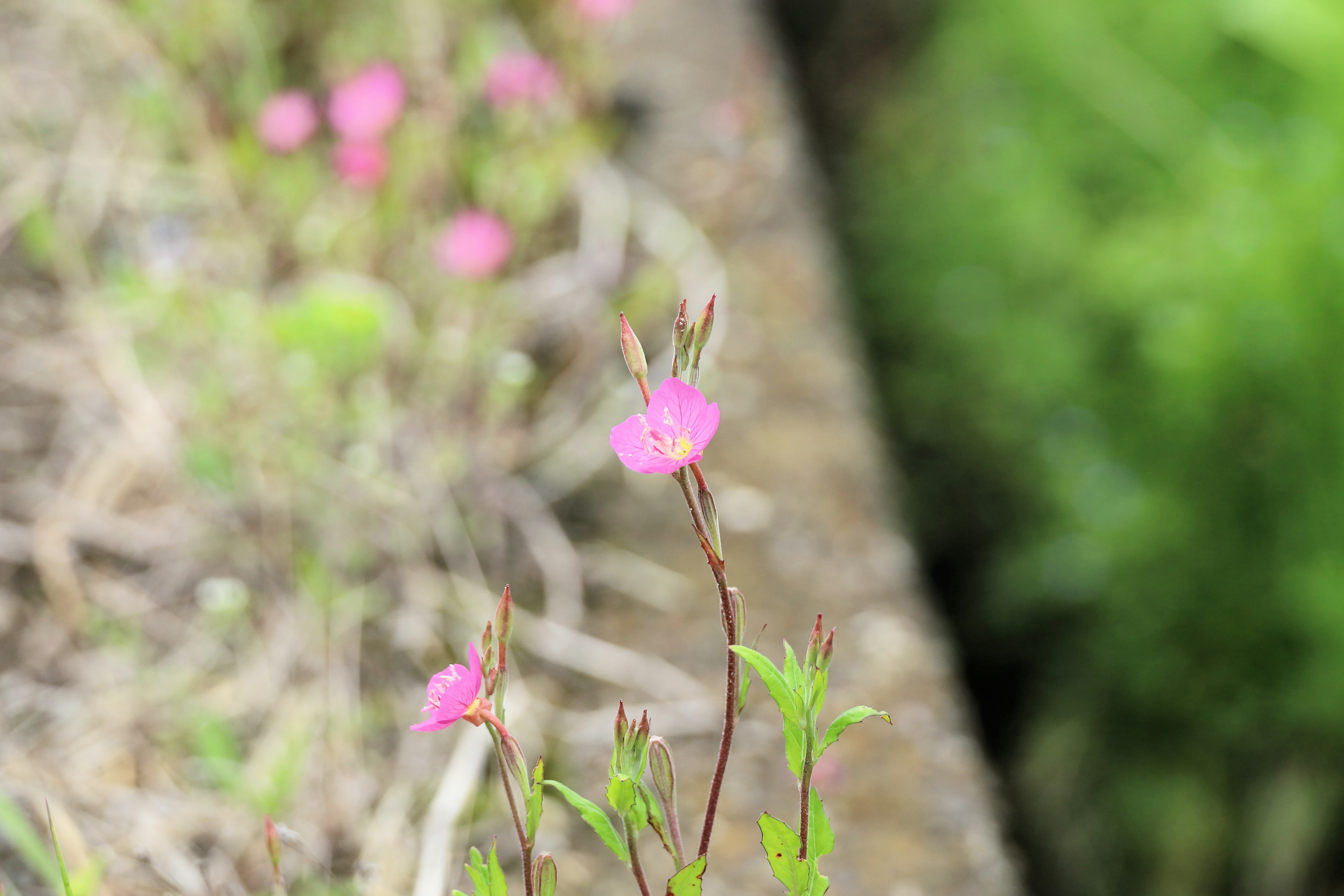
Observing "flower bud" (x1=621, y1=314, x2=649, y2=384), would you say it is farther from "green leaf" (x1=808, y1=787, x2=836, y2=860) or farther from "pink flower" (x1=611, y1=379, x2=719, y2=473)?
"green leaf" (x1=808, y1=787, x2=836, y2=860)

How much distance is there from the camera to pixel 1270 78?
2150mm

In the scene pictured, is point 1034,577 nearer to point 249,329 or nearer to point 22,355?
point 249,329

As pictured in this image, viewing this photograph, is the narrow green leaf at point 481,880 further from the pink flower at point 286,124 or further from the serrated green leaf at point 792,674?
the pink flower at point 286,124

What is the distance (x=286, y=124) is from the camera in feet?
4.26

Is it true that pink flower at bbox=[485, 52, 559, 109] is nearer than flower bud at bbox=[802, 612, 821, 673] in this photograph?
No

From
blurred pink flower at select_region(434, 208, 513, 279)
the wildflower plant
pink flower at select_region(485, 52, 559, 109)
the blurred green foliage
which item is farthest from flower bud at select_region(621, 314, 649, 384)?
Result: the blurred green foliage

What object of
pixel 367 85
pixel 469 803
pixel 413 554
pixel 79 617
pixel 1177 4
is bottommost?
pixel 469 803

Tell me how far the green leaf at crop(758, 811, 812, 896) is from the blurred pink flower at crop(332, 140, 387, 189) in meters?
1.01

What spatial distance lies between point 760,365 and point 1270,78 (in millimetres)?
1464

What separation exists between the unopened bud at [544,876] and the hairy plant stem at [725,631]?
7 cm

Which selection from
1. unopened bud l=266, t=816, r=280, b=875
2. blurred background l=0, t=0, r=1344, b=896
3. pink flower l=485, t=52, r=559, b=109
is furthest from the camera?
pink flower l=485, t=52, r=559, b=109

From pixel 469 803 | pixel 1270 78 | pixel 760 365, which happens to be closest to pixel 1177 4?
pixel 1270 78

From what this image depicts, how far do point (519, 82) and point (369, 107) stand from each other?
0.70ft

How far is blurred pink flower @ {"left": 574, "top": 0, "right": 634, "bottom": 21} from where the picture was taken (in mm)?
1499
